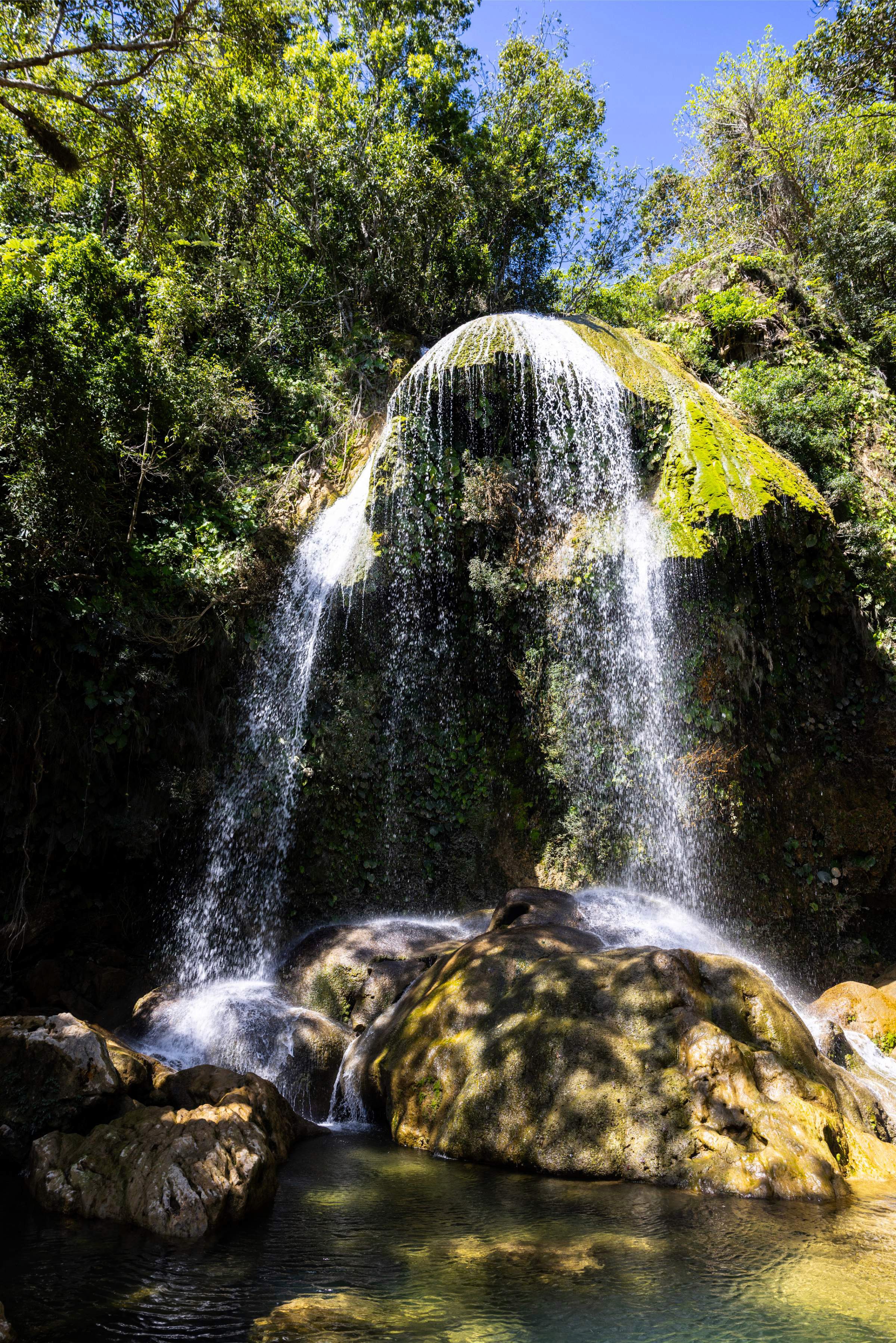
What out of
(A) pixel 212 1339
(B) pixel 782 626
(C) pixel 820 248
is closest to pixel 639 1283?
(A) pixel 212 1339

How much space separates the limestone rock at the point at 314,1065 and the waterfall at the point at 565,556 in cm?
403

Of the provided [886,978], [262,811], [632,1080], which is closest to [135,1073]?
[632,1080]

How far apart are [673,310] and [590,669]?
32.0 ft

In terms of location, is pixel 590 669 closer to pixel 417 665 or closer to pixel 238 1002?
pixel 417 665

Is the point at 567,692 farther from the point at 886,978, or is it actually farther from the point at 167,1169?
the point at 167,1169

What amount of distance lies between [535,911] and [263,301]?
37.2ft

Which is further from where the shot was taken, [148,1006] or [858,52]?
[858,52]

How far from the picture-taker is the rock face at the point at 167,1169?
12.3ft

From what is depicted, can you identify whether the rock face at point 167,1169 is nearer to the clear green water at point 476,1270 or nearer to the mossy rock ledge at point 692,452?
the clear green water at point 476,1270

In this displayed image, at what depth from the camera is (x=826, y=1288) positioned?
2889mm

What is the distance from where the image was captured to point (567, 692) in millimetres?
9828

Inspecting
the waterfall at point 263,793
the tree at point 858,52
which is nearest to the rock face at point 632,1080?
the waterfall at point 263,793

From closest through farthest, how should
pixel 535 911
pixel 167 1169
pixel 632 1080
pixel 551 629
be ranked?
pixel 167 1169 < pixel 632 1080 < pixel 535 911 < pixel 551 629

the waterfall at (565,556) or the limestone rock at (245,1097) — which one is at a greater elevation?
the waterfall at (565,556)
